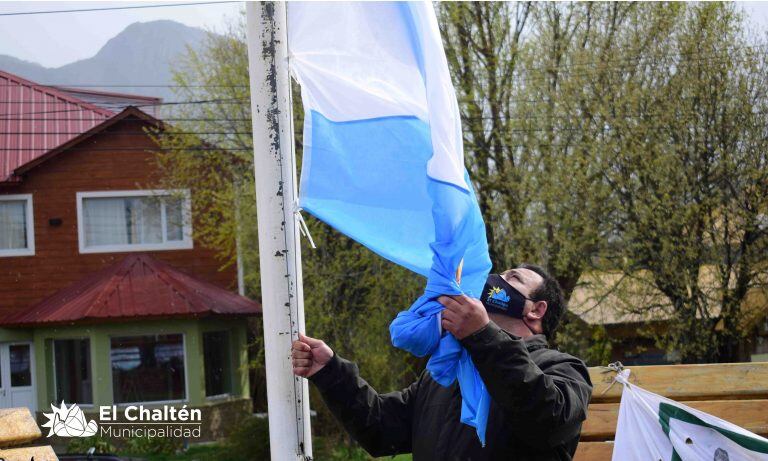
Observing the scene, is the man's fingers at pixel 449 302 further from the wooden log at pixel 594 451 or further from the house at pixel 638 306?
the house at pixel 638 306

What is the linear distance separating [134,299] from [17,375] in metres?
4.01

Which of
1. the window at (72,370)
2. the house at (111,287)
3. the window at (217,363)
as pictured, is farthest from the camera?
the window at (217,363)

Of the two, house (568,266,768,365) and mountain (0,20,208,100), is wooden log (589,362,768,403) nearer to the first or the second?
house (568,266,768,365)

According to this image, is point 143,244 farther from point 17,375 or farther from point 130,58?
point 130,58

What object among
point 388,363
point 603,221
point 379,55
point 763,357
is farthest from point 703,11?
point 379,55

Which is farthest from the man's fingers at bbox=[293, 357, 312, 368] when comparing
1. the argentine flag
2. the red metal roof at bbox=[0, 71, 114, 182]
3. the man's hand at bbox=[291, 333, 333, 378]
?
the red metal roof at bbox=[0, 71, 114, 182]

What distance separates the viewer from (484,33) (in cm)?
2128

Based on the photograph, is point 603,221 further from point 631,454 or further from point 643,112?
point 631,454

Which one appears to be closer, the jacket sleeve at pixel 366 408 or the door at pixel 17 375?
the jacket sleeve at pixel 366 408

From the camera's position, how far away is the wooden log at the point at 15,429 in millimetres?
4160

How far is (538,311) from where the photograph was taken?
136 inches

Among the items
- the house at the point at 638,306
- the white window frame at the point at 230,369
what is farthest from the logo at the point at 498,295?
the white window frame at the point at 230,369

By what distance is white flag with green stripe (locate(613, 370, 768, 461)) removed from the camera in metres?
4.59

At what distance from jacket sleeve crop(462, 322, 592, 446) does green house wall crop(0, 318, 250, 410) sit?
21.1 meters
